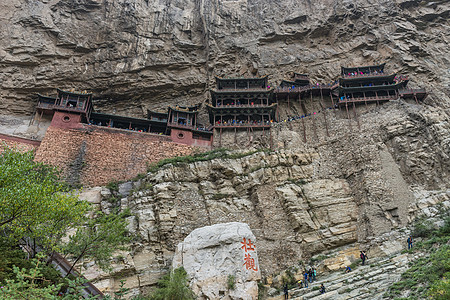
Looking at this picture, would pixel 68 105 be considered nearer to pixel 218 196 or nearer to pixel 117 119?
pixel 117 119

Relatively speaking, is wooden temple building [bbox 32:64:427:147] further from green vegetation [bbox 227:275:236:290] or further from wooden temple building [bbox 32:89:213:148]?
green vegetation [bbox 227:275:236:290]

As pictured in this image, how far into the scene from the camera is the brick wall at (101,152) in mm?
25047

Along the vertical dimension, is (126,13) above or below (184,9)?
below

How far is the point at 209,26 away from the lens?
36.8 metres

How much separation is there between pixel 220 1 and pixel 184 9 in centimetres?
439

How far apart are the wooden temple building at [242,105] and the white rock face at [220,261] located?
44.3ft

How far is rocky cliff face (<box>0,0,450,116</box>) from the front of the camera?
33.4m

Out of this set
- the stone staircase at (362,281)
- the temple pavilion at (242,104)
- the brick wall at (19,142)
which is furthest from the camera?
the temple pavilion at (242,104)

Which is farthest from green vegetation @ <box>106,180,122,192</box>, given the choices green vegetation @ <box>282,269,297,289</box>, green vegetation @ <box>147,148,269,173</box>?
green vegetation @ <box>282,269,297,289</box>

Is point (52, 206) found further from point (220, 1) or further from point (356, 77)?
point (220, 1)

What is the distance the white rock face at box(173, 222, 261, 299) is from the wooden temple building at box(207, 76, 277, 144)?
13510 millimetres

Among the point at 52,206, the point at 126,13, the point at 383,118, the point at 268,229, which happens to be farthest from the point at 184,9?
the point at 52,206

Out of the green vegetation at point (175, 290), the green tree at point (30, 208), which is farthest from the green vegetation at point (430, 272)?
the green tree at point (30, 208)

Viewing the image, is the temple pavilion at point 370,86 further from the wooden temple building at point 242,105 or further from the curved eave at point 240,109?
the wooden temple building at point 242,105
